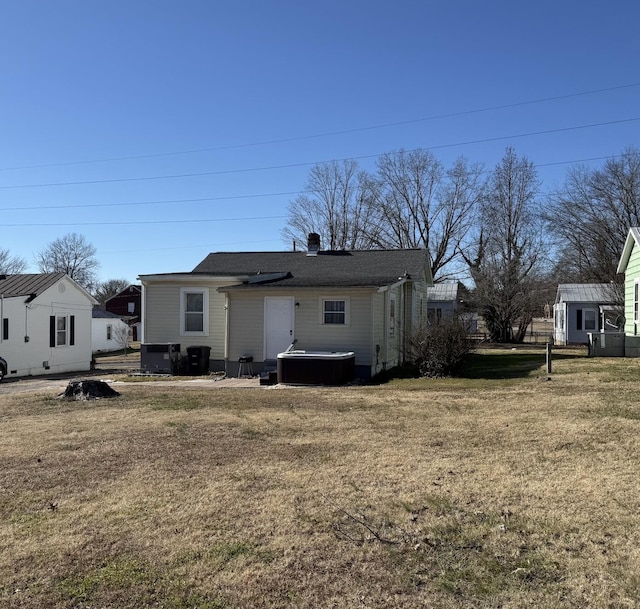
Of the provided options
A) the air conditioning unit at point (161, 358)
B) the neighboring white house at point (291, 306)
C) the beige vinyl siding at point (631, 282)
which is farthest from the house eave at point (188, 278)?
the beige vinyl siding at point (631, 282)

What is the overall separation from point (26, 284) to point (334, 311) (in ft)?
45.0

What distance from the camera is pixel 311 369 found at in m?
13.5

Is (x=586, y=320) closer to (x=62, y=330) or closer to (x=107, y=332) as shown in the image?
(x=62, y=330)

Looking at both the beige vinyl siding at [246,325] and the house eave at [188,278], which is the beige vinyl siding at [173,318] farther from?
the beige vinyl siding at [246,325]

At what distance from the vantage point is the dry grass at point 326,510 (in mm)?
3336

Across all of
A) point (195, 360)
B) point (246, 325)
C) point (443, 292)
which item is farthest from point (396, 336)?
point (443, 292)

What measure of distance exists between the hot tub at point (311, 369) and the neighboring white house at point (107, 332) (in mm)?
29360

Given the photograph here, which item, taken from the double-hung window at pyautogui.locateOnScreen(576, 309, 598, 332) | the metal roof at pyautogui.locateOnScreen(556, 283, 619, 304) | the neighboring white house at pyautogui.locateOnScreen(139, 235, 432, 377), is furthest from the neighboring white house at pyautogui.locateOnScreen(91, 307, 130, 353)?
the double-hung window at pyautogui.locateOnScreen(576, 309, 598, 332)

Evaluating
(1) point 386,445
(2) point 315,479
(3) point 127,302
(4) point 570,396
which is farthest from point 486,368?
(3) point 127,302

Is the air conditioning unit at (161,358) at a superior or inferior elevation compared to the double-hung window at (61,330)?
inferior

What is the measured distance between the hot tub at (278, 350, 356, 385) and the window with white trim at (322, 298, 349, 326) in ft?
5.42

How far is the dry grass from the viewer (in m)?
3.34

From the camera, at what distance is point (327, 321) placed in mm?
15383

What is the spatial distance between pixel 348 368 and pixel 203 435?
284 inches
